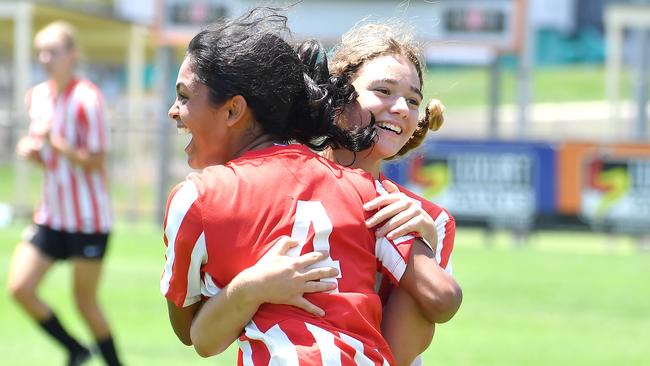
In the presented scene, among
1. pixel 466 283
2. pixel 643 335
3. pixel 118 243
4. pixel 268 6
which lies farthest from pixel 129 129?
pixel 268 6

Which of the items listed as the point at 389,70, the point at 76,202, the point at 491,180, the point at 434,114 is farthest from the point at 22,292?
the point at 491,180

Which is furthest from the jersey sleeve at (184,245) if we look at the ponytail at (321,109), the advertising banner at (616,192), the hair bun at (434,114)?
the advertising banner at (616,192)

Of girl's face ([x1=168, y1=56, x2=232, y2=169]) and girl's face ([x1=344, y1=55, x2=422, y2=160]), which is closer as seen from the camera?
girl's face ([x1=168, y1=56, x2=232, y2=169])

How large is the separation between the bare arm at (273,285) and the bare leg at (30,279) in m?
5.06

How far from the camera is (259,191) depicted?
9.33ft

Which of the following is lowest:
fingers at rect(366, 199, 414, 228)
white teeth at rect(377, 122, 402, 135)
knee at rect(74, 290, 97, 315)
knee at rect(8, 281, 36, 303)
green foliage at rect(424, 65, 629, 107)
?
green foliage at rect(424, 65, 629, 107)

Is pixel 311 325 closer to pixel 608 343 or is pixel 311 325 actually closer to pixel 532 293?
pixel 608 343

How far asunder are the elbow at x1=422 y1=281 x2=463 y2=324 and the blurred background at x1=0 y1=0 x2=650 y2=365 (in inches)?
35.0

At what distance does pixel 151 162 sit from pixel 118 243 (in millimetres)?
8856

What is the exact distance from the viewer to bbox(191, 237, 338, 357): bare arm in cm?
283

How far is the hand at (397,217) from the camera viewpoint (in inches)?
115

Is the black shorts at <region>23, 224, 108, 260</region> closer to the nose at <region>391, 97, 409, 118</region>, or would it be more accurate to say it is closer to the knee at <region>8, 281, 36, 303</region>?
the knee at <region>8, 281, 36, 303</region>

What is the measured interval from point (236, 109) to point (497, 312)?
858cm

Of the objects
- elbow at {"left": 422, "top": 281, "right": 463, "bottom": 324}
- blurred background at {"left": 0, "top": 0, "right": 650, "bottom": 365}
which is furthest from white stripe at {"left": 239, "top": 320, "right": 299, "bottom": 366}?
blurred background at {"left": 0, "top": 0, "right": 650, "bottom": 365}
